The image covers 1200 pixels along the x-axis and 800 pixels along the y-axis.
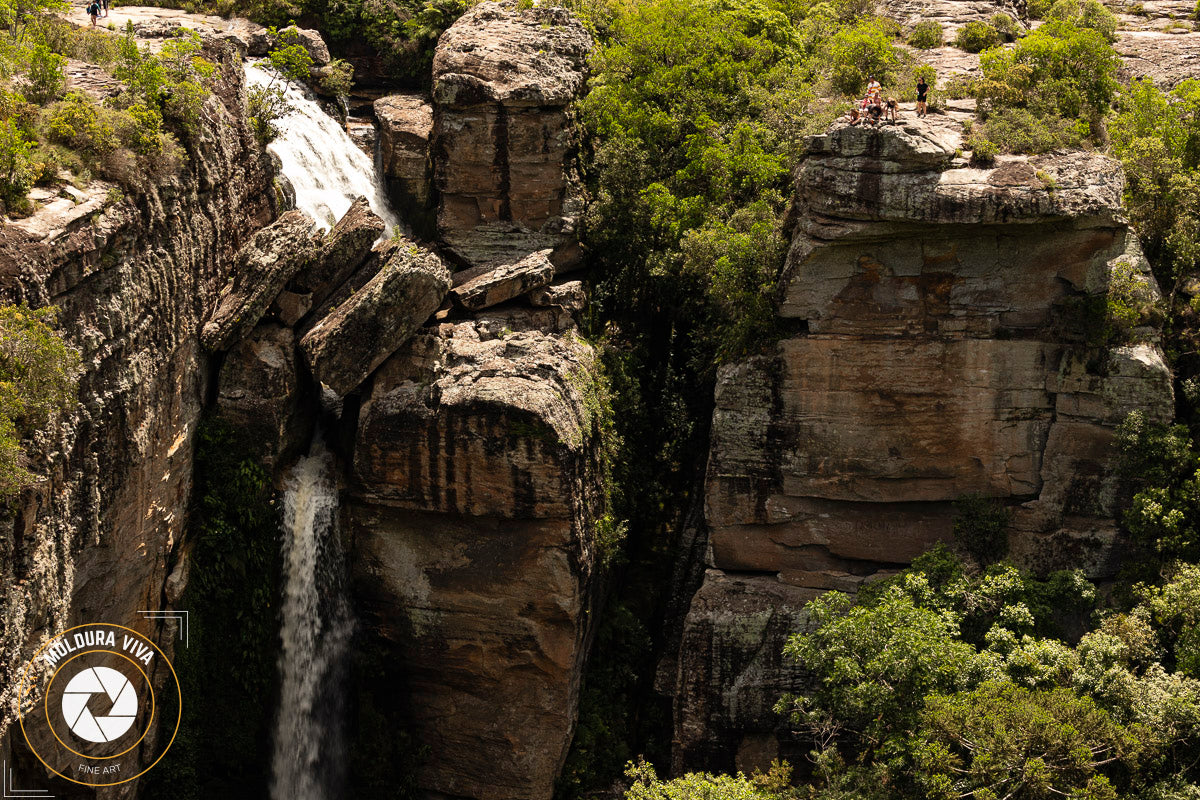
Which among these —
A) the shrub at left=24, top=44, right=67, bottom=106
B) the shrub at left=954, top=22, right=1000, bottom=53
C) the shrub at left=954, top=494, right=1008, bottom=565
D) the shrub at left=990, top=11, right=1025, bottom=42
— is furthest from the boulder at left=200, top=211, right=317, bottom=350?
the shrub at left=990, top=11, right=1025, bottom=42

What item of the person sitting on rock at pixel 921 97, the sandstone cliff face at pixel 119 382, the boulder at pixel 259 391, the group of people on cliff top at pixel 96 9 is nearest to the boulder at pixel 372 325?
the boulder at pixel 259 391

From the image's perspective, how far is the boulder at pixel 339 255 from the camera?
27141 mm

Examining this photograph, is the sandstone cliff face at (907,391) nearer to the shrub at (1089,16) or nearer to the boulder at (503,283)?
the boulder at (503,283)

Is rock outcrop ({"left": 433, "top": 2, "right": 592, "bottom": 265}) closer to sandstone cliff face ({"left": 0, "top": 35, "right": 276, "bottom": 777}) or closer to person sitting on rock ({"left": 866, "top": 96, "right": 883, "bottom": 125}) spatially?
sandstone cliff face ({"left": 0, "top": 35, "right": 276, "bottom": 777})

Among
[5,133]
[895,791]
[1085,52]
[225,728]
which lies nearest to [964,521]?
[895,791]

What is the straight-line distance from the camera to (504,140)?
2998 centimetres

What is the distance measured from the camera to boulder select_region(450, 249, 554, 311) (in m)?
28.1

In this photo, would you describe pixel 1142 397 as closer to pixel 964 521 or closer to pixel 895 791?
pixel 964 521

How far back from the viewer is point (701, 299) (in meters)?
30.2

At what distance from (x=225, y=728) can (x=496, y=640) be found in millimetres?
6121

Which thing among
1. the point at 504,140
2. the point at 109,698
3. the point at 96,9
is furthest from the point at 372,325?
the point at 96,9

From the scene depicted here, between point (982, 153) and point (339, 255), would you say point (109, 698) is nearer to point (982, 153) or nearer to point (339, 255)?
point (339, 255)

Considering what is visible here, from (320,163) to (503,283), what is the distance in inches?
265

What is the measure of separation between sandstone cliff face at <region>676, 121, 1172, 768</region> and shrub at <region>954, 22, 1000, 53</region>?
6.93 metres
